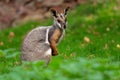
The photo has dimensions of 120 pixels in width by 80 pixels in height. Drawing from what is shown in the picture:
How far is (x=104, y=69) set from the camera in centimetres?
670

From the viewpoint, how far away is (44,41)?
41.8 feet

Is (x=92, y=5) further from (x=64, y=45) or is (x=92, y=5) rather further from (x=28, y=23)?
(x=64, y=45)

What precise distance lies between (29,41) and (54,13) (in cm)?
102

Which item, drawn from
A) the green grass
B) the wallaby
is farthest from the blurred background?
the wallaby

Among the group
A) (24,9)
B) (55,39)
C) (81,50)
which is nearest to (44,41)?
(55,39)

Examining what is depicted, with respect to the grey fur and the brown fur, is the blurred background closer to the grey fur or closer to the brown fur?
the brown fur

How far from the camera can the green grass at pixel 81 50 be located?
263 inches

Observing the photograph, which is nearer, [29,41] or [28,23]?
[29,41]

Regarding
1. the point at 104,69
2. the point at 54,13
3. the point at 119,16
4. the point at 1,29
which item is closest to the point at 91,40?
the point at 119,16

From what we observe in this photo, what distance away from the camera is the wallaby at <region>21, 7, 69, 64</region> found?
1245cm

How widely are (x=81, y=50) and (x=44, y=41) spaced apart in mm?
4546

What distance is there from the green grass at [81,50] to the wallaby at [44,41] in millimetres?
453

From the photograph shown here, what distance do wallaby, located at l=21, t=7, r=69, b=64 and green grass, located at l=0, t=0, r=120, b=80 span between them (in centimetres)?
45

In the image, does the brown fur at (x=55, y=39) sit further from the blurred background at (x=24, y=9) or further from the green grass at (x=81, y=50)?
the blurred background at (x=24, y=9)
